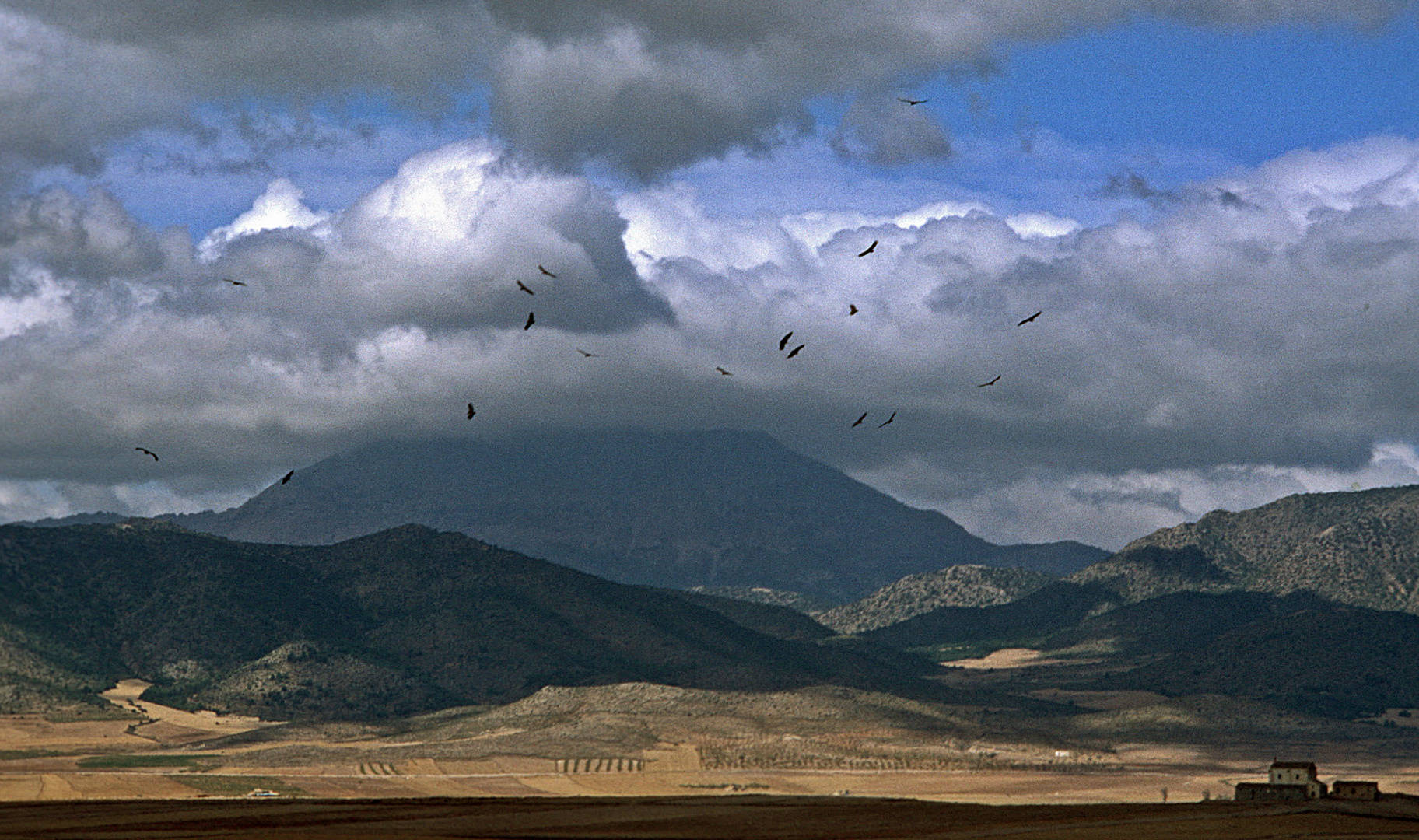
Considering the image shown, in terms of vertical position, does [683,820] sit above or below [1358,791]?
below

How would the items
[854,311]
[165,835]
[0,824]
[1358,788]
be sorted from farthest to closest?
[1358,788] → [0,824] → [165,835] → [854,311]

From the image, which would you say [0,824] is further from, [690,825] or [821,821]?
[821,821]

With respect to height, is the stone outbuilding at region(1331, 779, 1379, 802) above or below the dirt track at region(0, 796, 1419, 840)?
above

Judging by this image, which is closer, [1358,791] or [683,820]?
[683,820]

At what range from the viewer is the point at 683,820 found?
463 ft

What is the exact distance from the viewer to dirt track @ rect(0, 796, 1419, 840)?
127312 millimetres

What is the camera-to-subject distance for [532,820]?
142 metres

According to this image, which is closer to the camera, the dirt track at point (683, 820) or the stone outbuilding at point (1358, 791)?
the dirt track at point (683, 820)

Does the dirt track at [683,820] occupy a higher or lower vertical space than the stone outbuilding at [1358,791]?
lower

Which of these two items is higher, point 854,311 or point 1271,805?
point 854,311

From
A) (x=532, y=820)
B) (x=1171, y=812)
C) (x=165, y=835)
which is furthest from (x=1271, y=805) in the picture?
(x=165, y=835)

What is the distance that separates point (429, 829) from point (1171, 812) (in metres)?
64.0

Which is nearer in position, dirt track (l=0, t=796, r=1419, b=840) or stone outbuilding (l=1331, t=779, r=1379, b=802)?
dirt track (l=0, t=796, r=1419, b=840)

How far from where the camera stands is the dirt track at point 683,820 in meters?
127
